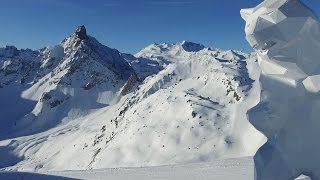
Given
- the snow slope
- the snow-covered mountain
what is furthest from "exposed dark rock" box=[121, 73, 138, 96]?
the snow slope

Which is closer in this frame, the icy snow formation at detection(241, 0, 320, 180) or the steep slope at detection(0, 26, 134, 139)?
the icy snow formation at detection(241, 0, 320, 180)

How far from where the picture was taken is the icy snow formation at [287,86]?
8516 mm

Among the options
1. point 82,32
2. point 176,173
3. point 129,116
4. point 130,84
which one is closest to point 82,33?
point 82,32

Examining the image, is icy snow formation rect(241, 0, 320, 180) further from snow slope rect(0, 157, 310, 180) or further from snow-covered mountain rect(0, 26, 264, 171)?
snow slope rect(0, 157, 310, 180)

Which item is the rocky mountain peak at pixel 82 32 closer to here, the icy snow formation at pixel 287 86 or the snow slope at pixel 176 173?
the snow slope at pixel 176 173

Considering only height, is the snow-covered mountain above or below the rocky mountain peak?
below

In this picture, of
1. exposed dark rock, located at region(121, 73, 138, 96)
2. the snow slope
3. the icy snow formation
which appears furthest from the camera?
exposed dark rock, located at region(121, 73, 138, 96)

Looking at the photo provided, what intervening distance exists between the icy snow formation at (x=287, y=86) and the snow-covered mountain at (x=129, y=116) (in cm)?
140

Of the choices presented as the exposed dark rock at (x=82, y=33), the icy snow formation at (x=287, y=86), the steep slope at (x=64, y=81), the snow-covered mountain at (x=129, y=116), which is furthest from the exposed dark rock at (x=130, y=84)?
the icy snow formation at (x=287, y=86)

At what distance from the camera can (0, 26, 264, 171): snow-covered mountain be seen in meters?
48.5

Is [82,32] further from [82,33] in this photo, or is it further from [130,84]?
[130,84]

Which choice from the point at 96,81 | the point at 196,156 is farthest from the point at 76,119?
the point at 196,156

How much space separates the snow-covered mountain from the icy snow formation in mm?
1398

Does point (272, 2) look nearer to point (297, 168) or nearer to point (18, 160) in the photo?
point (297, 168)
